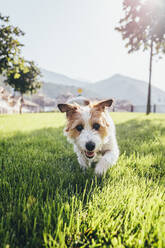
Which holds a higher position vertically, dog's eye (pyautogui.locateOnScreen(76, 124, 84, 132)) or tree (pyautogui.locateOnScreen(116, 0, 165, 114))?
tree (pyautogui.locateOnScreen(116, 0, 165, 114))

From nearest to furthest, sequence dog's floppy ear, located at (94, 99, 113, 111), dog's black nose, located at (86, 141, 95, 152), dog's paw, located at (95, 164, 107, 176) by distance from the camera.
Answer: dog's paw, located at (95, 164, 107, 176) → dog's black nose, located at (86, 141, 95, 152) → dog's floppy ear, located at (94, 99, 113, 111)

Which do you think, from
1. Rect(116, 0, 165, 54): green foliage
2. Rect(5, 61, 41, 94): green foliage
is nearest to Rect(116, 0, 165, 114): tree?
Rect(116, 0, 165, 54): green foliage

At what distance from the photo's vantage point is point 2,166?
247 cm

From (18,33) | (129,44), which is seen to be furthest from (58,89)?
(18,33)

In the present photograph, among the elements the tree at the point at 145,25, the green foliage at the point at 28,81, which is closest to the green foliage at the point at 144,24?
the tree at the point at 145,25

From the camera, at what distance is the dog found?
92.5 inches

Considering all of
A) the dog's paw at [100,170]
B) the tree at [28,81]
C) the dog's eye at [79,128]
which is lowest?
the dog's paw at [100,170]

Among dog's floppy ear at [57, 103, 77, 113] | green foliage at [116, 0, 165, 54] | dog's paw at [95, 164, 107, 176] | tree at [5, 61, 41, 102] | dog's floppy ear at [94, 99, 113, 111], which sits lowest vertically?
dog's paw at [95, 164, 107, 176]

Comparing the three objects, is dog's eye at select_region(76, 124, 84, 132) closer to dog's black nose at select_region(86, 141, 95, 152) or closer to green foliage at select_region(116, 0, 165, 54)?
dog's black nose at select_region(86, 141, 95, 152)

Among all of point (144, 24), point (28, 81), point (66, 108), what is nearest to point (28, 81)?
point (28, 81)

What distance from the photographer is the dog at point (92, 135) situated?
235 centimetres

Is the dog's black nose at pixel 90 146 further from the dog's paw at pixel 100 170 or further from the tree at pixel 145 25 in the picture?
the tree at pixel 145 25

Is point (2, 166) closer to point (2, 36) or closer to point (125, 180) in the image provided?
point (125, 180)

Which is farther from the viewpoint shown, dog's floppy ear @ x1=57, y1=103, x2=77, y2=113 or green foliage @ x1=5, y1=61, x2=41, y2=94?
green foliage @ x1=5, y1=61, x2=41, y2=94
